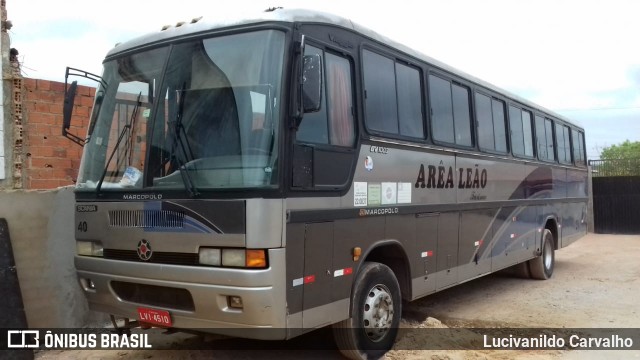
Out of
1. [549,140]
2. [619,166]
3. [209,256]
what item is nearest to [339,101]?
[209,256]

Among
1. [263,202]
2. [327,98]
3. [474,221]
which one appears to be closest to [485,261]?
→ [474,221]

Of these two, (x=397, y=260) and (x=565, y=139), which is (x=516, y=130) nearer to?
(x=565, y=139)

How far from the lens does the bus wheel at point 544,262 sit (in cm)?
978

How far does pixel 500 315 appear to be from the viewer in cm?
709

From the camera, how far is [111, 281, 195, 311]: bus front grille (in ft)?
13.8

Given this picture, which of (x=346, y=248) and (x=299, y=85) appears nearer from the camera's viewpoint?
(x=299, y=85)

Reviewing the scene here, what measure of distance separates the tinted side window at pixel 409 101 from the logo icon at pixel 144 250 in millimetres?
2806

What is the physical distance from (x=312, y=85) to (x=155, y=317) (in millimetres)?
2312

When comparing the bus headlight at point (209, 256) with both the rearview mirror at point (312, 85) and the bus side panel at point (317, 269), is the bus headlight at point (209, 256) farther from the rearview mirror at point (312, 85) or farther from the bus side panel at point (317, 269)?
the rearview mirror at point (312, 85)

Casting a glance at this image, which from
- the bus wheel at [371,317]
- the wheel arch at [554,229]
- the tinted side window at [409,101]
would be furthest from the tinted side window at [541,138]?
the bus wheel at [371,317]

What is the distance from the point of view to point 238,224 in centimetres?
383

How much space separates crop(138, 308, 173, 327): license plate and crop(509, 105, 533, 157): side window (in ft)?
20.6

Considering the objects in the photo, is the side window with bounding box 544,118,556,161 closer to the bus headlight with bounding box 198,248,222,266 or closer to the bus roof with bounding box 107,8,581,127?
the bus roof with bounding box 107,8,581,127

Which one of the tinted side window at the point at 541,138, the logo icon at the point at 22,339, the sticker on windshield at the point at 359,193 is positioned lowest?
the logo icon at the point at 22,339
